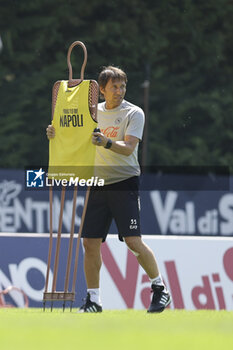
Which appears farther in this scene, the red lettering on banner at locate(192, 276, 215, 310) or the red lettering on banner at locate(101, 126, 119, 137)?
the red lettering on banner at locate(192, 276, 215, 310)

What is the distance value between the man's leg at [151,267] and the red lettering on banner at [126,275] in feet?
7.50

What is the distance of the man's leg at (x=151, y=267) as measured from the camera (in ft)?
23.9

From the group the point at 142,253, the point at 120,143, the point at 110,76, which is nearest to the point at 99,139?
the point at 120,143

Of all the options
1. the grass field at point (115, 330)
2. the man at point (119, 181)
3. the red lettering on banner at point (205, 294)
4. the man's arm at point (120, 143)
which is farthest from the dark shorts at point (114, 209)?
the red lettering on banner at point (205, 294)

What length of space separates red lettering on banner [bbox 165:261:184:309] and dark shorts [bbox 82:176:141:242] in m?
2.40

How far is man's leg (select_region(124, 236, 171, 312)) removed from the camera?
7297mm

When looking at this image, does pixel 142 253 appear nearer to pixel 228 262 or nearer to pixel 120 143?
pixel 120 143

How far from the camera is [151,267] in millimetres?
7371

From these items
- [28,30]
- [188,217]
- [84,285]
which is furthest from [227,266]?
[28,30]

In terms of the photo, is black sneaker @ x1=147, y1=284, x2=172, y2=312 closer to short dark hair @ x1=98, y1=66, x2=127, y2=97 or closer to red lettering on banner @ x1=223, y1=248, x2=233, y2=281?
short dark hair @ x1=98, y1=66, x2=127, y2=97

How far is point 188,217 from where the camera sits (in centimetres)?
1614

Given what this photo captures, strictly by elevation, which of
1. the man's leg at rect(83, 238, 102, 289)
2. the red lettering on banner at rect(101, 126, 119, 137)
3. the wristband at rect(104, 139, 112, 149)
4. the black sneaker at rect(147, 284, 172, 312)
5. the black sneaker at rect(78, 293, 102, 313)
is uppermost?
the red lettering on banner at rect(101, 126, 119, 137)

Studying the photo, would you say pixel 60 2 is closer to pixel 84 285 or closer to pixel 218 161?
pixel 218 161

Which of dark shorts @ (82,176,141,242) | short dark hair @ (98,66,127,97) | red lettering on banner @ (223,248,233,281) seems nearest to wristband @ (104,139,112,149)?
dark shorts @ (82,176,141,242)
